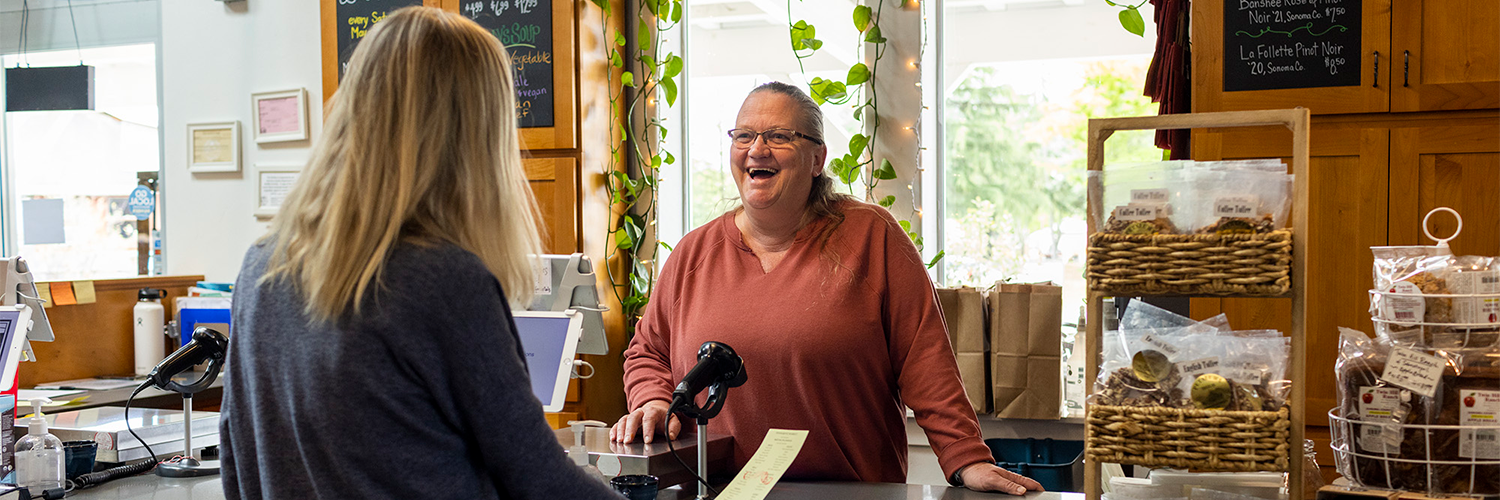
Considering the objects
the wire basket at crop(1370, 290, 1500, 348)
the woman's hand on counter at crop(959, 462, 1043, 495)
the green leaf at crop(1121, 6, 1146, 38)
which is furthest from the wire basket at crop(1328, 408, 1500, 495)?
the green leaf at crop(1121, 6, 1146, 38)

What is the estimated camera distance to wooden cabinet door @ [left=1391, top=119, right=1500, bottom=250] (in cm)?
234

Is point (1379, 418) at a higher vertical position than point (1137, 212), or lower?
lower

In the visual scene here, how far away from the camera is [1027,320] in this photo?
2.82 metres

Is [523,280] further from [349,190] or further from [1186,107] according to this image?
[1186,107]

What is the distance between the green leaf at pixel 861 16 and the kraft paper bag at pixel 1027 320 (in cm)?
86

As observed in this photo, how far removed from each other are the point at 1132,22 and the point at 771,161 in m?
1.34

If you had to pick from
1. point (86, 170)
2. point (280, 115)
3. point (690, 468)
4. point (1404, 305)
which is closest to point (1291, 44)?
point (1404, 305)

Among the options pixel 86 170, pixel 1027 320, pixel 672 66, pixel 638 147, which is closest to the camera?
pixel 1027 320

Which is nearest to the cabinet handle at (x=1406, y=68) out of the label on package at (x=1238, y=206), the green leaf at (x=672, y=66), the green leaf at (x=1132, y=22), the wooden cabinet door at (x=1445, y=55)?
the wooden cabinet door at (x=1445, y=55)

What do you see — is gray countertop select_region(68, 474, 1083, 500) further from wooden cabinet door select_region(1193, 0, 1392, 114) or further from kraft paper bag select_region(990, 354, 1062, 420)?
wooden cabinet door select_region(1193, 0, 1392, 114)

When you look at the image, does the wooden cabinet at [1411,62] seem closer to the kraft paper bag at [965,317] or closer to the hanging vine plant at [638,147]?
the kraft paper bag at [965,317]

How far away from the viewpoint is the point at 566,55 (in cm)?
319

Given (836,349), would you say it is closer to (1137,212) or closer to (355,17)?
(1137,212)

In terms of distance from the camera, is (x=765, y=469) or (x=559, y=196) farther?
(x=559, y=196)
